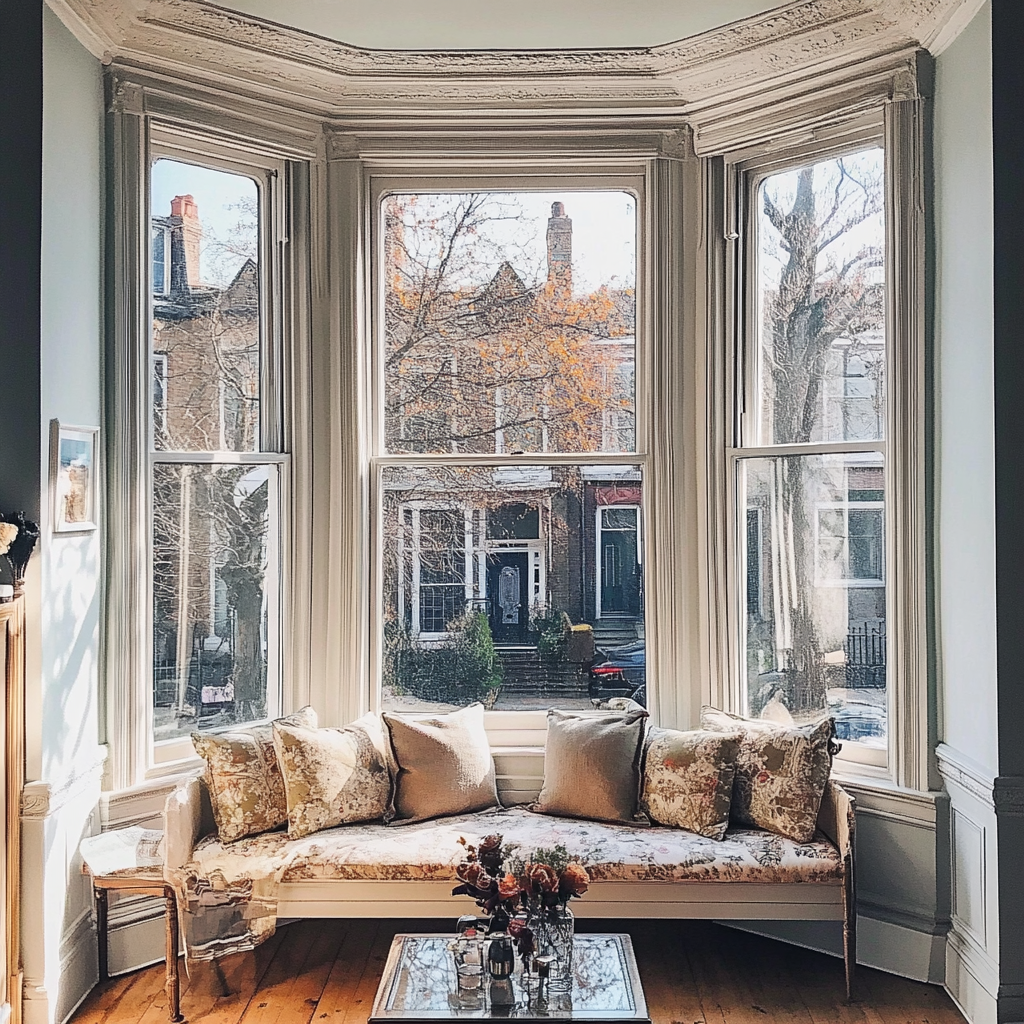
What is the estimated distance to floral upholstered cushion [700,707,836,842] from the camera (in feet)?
12.0

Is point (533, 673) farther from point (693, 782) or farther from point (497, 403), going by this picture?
point (497, 403)

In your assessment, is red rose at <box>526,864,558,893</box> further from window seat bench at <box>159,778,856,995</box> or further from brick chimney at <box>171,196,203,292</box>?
brick chimney at <box>171,196,203,292</box>

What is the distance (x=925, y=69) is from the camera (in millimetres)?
3709

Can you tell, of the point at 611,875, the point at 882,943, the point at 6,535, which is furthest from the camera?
the point at 882,943

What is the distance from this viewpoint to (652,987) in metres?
3.60

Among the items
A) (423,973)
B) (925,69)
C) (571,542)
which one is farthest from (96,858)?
(925,69)

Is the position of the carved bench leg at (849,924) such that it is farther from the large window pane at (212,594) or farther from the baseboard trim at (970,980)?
the large window pane at (212,594)

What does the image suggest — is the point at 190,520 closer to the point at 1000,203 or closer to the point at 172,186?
the point at 172,186

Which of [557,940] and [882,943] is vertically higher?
[557,940]

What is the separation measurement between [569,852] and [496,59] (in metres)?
2.89

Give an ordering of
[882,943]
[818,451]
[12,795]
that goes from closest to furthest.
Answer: [12,795], [882,943], [818,451]

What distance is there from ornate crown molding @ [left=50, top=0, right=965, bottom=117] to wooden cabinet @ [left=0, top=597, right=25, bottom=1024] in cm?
198

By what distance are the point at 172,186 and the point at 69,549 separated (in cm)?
145

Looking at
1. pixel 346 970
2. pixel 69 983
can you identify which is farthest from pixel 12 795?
pixel 346 970
